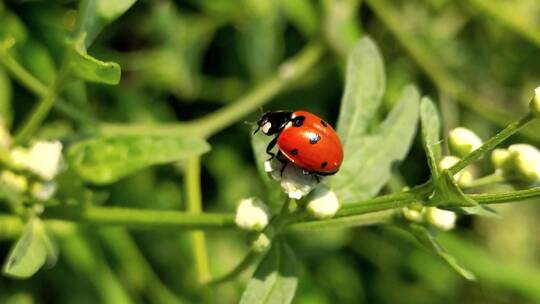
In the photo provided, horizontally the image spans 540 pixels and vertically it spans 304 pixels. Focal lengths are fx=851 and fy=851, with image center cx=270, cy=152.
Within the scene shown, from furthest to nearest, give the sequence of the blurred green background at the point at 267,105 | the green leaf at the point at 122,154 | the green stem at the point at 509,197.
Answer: the blurred green background at the point at 267,105, the green leaf at the point at 122,154, the green stem at the point at 509,197

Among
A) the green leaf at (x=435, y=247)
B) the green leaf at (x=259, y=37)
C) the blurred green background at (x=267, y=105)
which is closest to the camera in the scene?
the green leaf at (x=435, y=247)

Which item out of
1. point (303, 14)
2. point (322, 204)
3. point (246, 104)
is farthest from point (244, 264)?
point (303, 14)

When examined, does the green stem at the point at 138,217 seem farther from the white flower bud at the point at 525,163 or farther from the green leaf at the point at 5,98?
the green leaf at the point at 5,98

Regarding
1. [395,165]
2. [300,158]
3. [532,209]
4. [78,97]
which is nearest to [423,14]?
[532,209]

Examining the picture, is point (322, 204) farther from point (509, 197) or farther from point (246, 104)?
point (246, 104)

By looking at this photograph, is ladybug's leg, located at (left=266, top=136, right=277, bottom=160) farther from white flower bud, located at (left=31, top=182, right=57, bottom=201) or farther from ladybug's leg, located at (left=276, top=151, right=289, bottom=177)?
white flower bud, located at (left=31, top=182, right=57, bottom=201)

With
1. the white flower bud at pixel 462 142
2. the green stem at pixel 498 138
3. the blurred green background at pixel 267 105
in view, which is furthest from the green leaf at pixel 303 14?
the green stem at pixel 498 138

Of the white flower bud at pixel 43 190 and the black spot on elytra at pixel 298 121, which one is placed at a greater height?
the black spot on elytra at pixel 298 121
